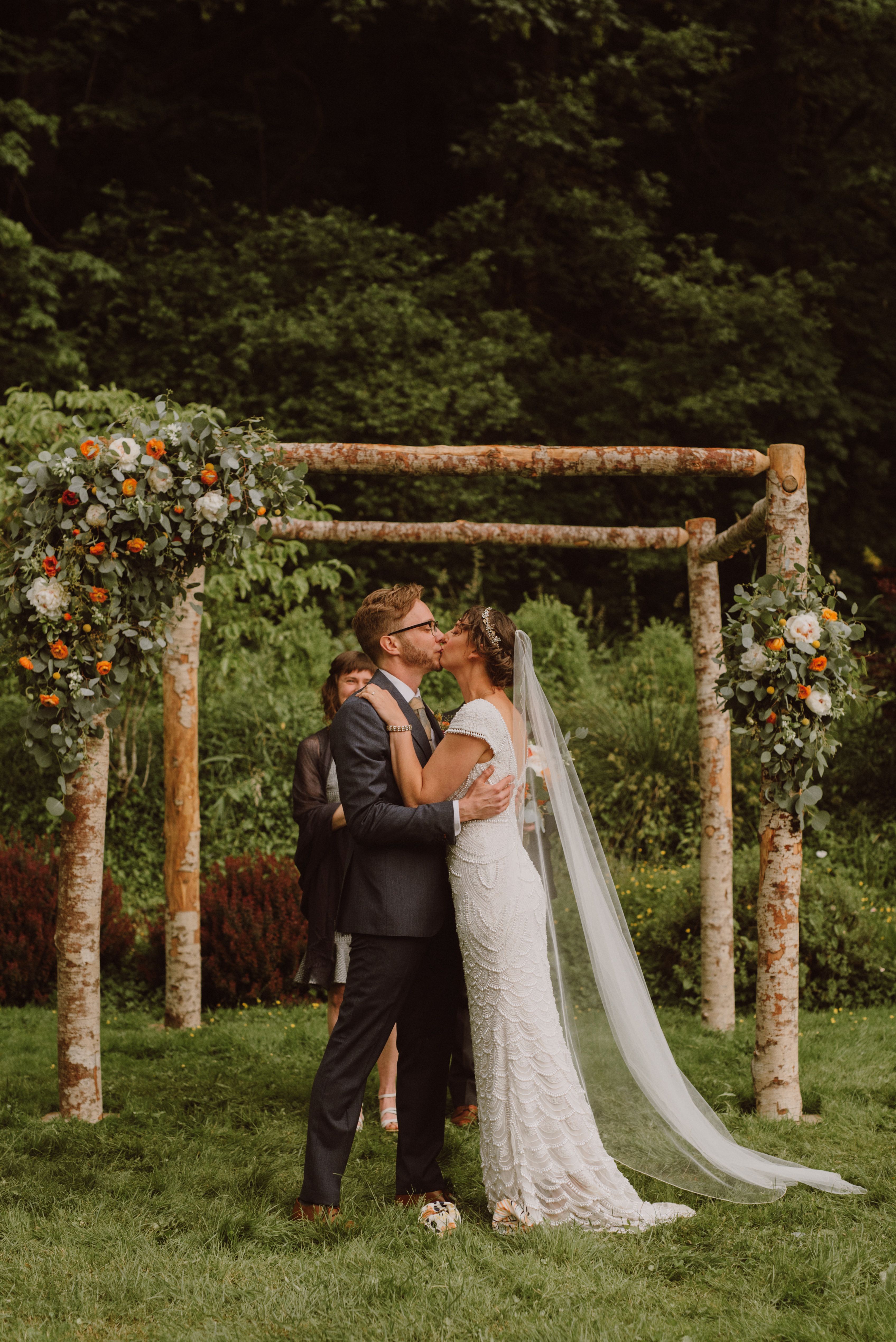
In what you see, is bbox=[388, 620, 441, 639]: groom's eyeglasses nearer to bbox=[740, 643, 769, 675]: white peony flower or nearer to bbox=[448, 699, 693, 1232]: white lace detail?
bbox=[448, 699, 693, 1232]: white lace detail

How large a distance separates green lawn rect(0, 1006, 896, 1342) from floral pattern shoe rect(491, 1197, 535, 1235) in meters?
0.07

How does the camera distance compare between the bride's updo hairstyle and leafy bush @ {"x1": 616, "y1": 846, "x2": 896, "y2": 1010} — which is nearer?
the bride's updo hairstyle

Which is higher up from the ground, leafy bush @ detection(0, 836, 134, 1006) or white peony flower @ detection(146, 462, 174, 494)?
white peony flower @ detection(146, 462, 174, 494)

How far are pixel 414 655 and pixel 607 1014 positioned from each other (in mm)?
1528

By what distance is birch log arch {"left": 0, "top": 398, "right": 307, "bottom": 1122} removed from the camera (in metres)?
4.30

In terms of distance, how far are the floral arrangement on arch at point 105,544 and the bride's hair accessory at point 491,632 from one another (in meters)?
1.01

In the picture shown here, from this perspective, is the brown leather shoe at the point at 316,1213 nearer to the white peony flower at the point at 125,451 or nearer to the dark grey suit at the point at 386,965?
the dark grey suit at the point at 386,965

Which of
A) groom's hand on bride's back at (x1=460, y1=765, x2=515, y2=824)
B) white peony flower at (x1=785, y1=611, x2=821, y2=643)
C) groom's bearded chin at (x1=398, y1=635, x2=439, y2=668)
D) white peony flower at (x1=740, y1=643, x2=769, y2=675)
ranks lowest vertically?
groom's hand on bride's back at (x1=460, y1=765, x2=515, y2=824)

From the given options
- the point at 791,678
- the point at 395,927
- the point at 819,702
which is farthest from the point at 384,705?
the point at 819,702

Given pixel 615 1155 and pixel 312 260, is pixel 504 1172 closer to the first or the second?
pixel 615 1155

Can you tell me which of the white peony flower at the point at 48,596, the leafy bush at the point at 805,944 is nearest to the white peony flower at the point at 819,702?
the leafy bush at the point at 805,944

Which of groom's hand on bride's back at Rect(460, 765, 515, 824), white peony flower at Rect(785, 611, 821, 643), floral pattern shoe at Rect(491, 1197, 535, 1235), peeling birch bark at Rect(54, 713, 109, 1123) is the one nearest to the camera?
floral pattern shoe at Rect(491, 1197, 535, 1235)

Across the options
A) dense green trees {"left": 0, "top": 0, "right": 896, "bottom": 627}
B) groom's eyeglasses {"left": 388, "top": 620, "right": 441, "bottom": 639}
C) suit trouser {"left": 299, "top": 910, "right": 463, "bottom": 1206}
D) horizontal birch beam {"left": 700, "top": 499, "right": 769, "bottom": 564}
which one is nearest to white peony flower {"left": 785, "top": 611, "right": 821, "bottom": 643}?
horizontal birch beam {"left": 700, "top": 499, "right": 769, "bottom": 564}

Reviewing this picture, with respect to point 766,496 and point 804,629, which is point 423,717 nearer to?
point 804,629
